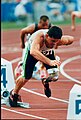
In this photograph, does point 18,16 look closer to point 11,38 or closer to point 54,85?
point 11,38

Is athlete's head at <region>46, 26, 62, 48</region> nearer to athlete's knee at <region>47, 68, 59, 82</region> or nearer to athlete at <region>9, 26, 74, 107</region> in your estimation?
athlete at <region>9, 26, 74, 107</region>

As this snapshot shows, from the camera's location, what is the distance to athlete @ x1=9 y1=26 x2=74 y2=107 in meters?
11.2

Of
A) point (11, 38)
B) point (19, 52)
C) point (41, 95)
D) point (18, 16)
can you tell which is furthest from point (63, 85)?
point (18, 16)

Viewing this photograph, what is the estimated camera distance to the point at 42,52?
11.7m

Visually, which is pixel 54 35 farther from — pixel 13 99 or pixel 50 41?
pixel 13 99

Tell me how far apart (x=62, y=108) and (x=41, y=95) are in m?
1.39

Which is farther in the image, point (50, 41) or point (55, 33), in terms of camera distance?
point (50, 41)

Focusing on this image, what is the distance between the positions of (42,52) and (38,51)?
20.8 inches

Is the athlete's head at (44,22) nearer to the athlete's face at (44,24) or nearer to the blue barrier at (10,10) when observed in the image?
the athlete's face at (44,24)

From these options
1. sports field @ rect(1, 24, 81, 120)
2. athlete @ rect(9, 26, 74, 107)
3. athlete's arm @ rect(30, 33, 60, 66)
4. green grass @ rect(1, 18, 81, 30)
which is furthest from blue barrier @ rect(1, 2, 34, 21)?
athlete's arm @ rect(30, 33, 60, 66)

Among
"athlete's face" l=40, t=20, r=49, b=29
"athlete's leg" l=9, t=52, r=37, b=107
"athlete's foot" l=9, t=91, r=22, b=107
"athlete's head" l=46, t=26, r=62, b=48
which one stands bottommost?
"athlete's foot" l=9, t=91, r=22, b=107

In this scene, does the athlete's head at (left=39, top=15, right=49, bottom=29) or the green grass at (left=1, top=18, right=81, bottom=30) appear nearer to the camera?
the athlete's head at (left=39, top=15, right=49, bottom=29)

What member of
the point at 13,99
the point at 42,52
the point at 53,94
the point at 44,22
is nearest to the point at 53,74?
the point at 42,52

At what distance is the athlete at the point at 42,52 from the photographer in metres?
11.2
